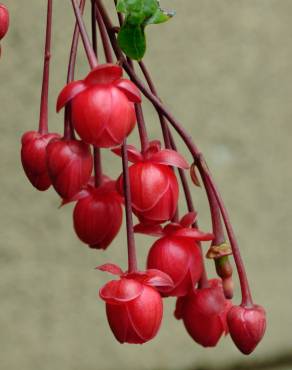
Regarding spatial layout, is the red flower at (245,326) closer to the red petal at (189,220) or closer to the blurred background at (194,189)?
the red petal at (189,220)

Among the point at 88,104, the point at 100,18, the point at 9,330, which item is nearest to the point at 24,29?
the point at 9,330

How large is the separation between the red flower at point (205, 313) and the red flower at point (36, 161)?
14 centimetres

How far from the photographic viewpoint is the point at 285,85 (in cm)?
170

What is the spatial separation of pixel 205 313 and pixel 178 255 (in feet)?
0.19

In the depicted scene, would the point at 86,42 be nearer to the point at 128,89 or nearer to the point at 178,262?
the point at 128,89

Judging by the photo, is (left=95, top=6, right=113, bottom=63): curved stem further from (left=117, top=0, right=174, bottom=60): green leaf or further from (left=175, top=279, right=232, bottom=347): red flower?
(left=175, top=279, right=232, bottom=347): red flower

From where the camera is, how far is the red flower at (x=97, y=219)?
2.60 feet

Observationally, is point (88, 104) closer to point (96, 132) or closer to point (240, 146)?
point (96, 132)

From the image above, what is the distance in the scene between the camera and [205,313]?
79cm

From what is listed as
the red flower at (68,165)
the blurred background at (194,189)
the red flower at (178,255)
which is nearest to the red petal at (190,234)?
the red flower at (178,255)

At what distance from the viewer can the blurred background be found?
1.50 metres

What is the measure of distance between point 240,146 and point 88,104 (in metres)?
1.05

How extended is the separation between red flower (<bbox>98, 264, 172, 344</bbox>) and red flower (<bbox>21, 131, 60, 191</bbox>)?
0.09m

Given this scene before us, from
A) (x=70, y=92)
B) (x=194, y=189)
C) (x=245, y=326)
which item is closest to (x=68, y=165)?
(x=70, y=92)
